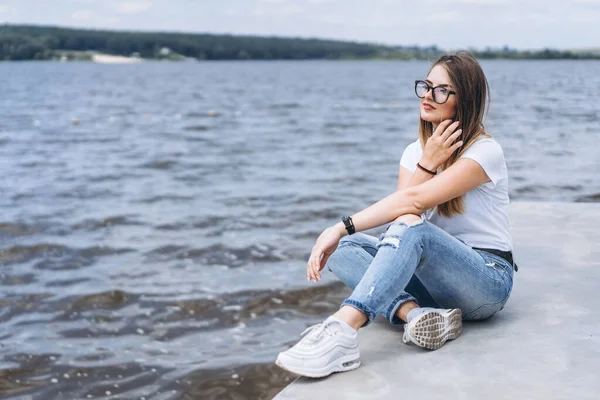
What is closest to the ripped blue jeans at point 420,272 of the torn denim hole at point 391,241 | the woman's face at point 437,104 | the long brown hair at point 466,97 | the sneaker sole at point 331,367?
the torn denim hole at point 391,241

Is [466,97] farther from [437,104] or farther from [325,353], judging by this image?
[325,353]

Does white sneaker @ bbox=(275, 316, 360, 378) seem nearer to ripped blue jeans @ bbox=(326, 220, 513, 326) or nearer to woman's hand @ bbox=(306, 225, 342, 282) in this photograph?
ripped blue jeans @ bbox=(326, 220, 513, 326)

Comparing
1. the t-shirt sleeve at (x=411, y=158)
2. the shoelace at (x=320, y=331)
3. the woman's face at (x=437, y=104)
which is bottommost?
the shoelace at (x=320, y=331)

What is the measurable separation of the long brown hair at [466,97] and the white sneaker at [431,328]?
60 centimetres

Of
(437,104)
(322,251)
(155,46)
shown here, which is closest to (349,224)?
(322,251)

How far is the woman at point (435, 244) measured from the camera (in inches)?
143

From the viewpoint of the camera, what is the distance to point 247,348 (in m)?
5.96

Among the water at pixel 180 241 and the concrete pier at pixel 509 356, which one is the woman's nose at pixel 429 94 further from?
the water at pixel 180 241

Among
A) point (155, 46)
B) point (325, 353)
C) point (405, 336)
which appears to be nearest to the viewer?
point (325, 353)

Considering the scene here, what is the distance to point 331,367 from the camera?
3529mm

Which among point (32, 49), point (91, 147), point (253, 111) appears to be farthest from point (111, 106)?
point (32, 49)

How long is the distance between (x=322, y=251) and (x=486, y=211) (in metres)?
0.96

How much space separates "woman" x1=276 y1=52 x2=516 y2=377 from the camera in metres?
3.63

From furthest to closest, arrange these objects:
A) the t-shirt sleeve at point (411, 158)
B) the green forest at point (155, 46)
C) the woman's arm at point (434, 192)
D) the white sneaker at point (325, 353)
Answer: the green forest at point (155, 46) < the t-shirt sleeve at point (411, 158) < the woman's arm at point (434, 192) < the white sneaker at point (325, 353)
